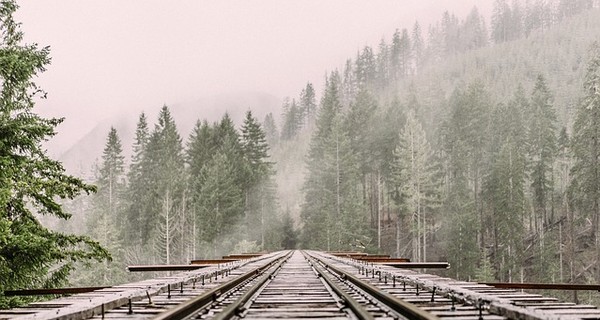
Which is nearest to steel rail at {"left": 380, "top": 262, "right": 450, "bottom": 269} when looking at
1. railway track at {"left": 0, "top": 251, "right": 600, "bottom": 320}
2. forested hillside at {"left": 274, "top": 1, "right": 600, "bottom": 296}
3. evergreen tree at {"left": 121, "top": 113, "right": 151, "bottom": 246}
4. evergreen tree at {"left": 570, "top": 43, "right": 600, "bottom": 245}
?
railway track at {"left": 0, "top": 251, "right": 600, "bottom": 320}

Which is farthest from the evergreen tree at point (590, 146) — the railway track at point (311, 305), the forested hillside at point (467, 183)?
the railway track at point (311, 305)

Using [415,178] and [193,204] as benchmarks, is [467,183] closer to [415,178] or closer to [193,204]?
[415,178]

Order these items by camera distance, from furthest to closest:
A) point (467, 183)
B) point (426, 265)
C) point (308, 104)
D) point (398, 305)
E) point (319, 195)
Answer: point (308, 104) < point (319, 195) < point (467, 183) < point (426, 265) < point (398, 305)

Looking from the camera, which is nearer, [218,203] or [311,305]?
[311,305]

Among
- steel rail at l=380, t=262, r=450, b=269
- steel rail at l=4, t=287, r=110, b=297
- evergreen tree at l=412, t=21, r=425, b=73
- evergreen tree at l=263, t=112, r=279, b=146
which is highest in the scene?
evergreen tree at l=412, t=21, r=425, b=73

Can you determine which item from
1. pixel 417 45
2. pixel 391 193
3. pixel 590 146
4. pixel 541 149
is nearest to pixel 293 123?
pixel 417 45

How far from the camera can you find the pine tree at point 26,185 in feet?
38.9

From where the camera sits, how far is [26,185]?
38.4 feet

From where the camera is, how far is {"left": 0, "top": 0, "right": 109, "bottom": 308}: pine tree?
38.9 ft

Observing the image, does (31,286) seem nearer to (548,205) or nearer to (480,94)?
(548,205)

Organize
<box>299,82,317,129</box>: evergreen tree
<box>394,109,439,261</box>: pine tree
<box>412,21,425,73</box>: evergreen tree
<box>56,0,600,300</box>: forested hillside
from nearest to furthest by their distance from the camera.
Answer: <box>56,0,600,300</box>: forested hillside
<box>394,109,439,261</box>: pine tree
<box>299,82,317,129</box>: evergreen tree
<box>412,21,425,73</box>: evergreen tree

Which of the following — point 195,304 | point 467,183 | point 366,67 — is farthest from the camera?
point 366,67

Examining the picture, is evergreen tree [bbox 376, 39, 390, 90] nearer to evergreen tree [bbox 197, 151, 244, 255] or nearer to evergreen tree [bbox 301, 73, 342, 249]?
evergreen tree [bbox 301, 73, 342, 249]

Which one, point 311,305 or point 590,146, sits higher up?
point 590,146
